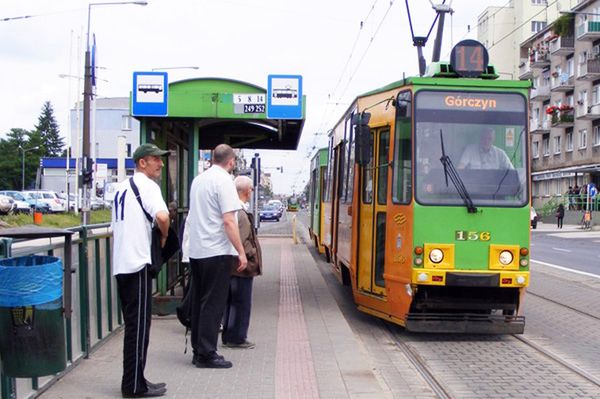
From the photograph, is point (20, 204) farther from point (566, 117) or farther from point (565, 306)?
point (565, 306)

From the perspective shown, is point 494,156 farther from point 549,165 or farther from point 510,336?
point 549,165

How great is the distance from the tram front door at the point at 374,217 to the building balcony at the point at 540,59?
5459 centimetres

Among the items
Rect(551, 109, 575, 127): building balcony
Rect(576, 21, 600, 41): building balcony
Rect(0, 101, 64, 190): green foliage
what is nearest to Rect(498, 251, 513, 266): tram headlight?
Rect(576, 21, 600, 41): building balcony

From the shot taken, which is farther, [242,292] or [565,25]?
[565,25]

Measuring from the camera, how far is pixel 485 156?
8281 millimetres

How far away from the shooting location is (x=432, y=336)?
8766mm

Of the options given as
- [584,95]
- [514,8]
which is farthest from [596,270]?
[514,8]

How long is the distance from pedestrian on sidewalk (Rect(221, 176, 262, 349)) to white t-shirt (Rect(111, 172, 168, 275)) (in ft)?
6.56

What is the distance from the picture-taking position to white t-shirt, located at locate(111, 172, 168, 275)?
16.9 ft

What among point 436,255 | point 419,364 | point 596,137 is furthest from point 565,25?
point 419,364

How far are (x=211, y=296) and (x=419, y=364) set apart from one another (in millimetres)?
2469

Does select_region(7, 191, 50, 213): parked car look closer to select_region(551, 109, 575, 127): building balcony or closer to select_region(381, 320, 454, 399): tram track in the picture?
select_region(551, 109, 575, 127): building balcony

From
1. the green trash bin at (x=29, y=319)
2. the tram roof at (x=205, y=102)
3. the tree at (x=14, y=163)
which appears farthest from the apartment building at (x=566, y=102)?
the tree at (x=14, y=163)

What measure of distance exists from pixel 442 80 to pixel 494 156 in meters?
1.11
